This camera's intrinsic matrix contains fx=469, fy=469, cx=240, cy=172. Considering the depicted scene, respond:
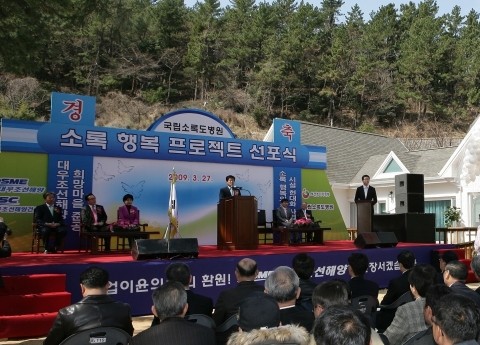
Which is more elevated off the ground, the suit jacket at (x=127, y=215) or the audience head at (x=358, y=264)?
the suit jacket at (x=127, y=215)

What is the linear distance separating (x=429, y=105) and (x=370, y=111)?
499 centimetres

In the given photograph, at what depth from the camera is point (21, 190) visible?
29.7 ft

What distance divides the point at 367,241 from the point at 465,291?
5.43 meters

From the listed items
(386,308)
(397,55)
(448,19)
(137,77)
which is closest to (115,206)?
(386,308)

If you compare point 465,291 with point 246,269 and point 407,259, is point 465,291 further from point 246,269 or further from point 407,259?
point 246,269

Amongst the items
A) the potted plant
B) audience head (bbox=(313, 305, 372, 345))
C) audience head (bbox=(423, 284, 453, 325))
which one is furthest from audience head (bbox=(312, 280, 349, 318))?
the potted plant

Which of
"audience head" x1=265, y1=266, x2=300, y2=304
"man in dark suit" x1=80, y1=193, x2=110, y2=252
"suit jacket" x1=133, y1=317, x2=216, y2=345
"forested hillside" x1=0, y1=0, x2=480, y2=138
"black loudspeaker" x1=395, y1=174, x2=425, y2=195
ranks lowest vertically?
"suit jacket" x1=133, y1=317, x2=216, y2=345

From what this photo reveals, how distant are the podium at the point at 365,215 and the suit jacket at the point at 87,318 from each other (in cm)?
776

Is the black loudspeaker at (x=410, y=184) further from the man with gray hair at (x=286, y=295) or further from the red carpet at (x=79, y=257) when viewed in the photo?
the man with gray hair at (x=286, y=295)

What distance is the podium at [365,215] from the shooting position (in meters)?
10.1

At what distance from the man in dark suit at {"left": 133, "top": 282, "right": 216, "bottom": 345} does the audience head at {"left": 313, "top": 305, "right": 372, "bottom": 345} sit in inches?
43.6

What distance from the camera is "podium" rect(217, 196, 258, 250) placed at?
8414mm

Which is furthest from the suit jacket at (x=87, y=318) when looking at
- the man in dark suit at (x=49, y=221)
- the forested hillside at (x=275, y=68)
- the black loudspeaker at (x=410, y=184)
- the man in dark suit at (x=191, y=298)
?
the forested hillside at (x=275, y=68)

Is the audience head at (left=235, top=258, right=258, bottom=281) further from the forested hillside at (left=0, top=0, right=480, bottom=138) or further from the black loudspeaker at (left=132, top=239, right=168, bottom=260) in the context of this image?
the forested hillside at (left=0, top=0, right=480, bottom=138)
